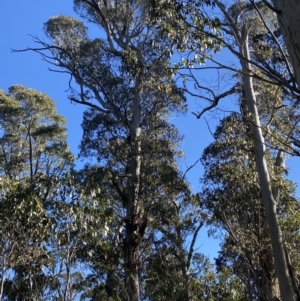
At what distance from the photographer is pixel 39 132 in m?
16.4

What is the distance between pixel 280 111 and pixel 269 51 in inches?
72.3

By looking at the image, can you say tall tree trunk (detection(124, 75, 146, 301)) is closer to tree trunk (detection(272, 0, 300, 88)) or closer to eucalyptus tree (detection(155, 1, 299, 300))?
eucalyptus tree (detection(155, 1, 299, 300))

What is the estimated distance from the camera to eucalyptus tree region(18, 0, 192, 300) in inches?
476

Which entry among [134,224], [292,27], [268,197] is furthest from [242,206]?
[292,27]

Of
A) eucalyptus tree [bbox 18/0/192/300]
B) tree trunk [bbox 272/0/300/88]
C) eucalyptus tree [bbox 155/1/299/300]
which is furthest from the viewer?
eucalyptus tree [bbox 18/0/192/300]

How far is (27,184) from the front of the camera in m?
7.47

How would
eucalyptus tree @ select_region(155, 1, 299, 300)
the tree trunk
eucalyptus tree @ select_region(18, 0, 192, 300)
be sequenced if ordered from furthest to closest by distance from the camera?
eucalyptus tree @ select_region(18, 0, 192, 300) → eucalyptus tree @ select_region(155, 1, 299, 300) → the tree trunk

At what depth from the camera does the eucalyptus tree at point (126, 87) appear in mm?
12102

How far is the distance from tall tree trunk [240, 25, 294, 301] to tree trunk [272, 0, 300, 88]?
406cm

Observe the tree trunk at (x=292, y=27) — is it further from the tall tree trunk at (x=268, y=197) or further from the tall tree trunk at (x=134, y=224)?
the tall tree trunk at (x=134, y=224)

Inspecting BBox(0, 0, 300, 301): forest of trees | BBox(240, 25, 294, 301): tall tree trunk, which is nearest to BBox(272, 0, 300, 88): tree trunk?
BBox(0, 0, 300, 301): forest of trees

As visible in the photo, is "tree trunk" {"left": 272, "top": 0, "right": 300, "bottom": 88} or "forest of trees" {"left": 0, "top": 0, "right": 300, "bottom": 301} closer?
"tree trunk" {"left": 272, "top": 0, "right": 300, "bottom": 88}

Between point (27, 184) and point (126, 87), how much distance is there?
22.7 ft

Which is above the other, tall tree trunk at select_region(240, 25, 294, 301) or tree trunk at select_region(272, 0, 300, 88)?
tall tree trunk at select_region(240, 25, 294, 301)
